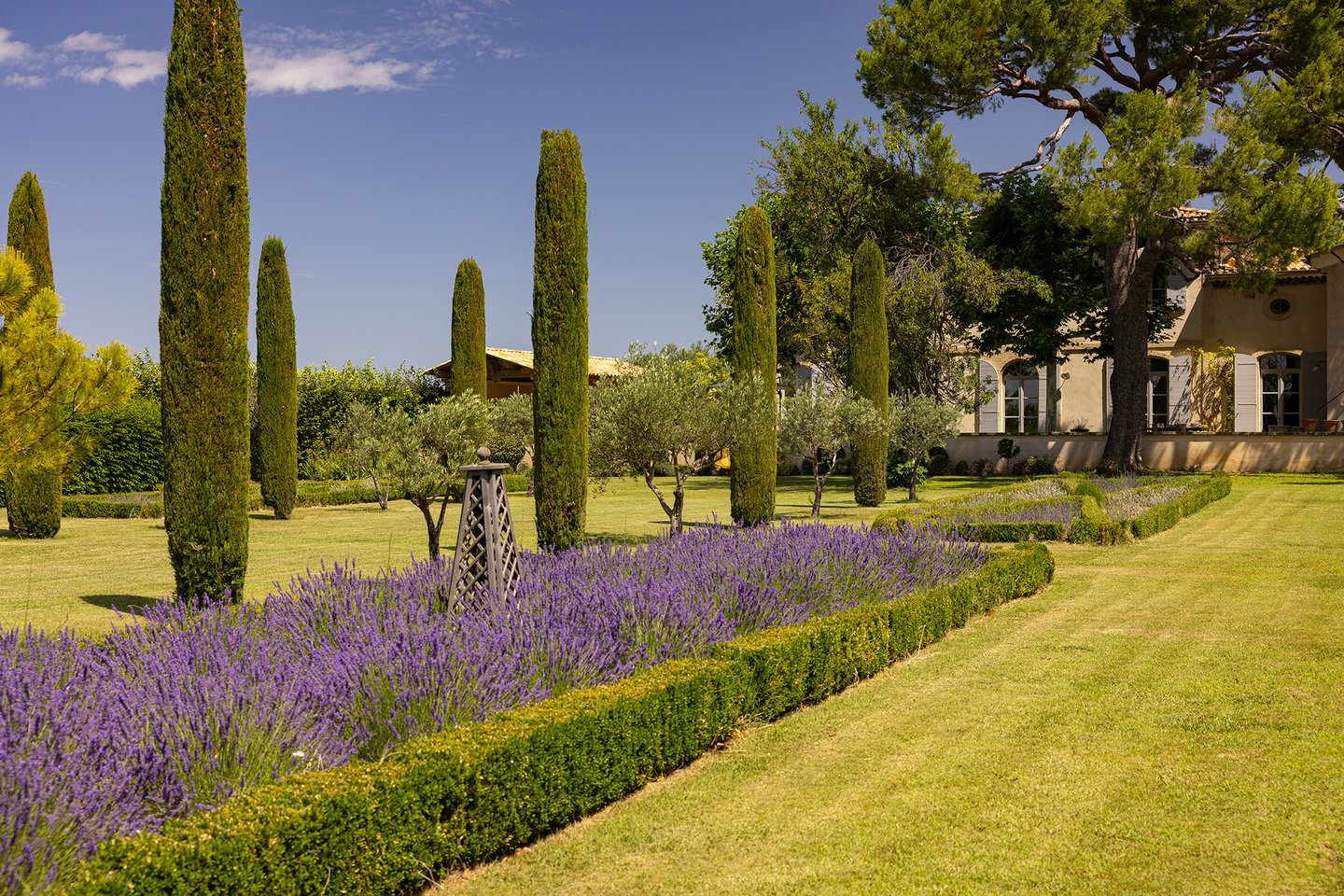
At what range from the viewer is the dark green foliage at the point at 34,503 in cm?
1709

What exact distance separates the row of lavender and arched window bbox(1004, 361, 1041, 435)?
88.9ft

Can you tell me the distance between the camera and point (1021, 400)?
34094 millimetres

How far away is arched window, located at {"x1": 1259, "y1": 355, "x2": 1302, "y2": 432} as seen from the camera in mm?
31703

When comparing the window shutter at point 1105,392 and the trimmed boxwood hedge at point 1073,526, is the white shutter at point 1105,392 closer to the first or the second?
the window shutter at point 1105,392

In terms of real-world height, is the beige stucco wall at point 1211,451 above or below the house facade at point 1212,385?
below

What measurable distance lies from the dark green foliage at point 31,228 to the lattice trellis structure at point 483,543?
13.1 metres

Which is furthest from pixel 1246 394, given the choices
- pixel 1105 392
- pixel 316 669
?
pixel 316 669

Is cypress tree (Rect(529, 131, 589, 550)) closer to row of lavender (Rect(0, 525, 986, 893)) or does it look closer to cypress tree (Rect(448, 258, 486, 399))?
row of lavender (Rect(0, 525, 986, 893))

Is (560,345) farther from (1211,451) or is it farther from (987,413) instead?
(987,413)

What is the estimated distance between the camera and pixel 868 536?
10266 mm

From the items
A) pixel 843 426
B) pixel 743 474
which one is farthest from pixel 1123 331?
pixel 743 474

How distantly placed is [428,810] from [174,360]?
6.67 m

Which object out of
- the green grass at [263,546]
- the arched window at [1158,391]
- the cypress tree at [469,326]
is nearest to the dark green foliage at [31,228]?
the green grass at [263,546]

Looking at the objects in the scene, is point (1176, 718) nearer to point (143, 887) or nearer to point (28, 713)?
point (143, 887)
